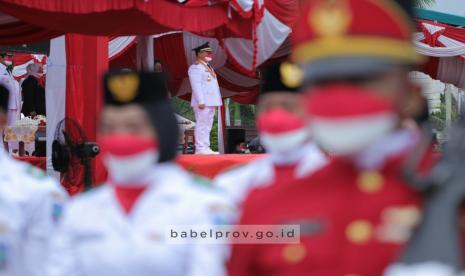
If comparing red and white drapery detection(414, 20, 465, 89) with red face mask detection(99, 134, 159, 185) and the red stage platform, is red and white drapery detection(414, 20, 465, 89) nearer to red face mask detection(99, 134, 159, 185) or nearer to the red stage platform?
the red stage platform

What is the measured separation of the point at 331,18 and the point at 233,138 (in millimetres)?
11980

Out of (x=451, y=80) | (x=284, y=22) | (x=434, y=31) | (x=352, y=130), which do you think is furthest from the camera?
(x=451, y=80)

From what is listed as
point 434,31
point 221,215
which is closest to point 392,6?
point 221,215

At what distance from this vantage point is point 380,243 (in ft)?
4.53

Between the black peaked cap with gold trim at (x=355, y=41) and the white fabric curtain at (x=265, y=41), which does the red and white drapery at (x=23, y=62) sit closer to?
the white fabric curtain at (x=265, y=41)

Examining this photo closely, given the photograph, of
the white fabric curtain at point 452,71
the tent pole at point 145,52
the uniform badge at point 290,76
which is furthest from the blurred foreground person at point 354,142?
the white fabric curtain at point 452,71

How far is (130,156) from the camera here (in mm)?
1911

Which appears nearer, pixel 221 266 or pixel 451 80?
pixel 221 266

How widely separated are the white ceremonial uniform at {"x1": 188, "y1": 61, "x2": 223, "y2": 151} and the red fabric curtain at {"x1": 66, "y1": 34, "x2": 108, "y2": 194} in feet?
5.13

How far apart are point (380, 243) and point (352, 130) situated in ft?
0.78

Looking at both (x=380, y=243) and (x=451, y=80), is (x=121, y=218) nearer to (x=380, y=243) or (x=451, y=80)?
(x=380, y=243)

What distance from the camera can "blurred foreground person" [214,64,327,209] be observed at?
2.61 m

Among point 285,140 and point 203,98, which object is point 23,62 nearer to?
point 203,98

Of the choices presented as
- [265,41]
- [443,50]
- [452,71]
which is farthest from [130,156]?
[452,71]
